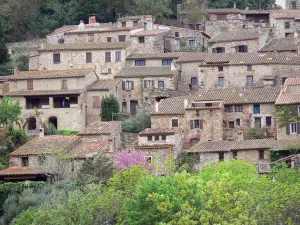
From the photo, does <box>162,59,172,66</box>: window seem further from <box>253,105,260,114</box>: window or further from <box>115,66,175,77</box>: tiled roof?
<box>253,105,260,114</box>: window

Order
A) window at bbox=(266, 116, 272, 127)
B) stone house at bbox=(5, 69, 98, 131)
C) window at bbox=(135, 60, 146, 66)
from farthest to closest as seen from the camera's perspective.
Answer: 1. window at bbox=(135, 60, 146, 66)
2. stone house at bbox=(5, 69, 98, 131)
3. window at bbox=(266, 116, 272, 127)

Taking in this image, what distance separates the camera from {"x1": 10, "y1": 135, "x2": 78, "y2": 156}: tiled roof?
94.4m

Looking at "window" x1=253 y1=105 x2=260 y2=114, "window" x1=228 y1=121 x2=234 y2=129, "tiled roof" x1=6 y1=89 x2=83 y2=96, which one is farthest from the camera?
"tiled roof" x1=6 y1=89 x2=83 y2=96

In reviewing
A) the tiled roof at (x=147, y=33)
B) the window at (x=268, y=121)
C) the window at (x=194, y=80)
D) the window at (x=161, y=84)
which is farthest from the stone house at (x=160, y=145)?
the tiled roof at (x=147, y=33)

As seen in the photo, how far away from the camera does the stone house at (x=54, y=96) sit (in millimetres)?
104625

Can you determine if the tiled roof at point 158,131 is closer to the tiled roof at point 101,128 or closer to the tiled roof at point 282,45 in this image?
the tiled roof at point 101,128

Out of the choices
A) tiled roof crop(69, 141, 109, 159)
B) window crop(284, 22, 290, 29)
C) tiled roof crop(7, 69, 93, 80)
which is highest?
window crop(284, 22, 290, 29)

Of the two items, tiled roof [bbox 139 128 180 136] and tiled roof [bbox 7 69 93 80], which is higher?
tiled roof [bbox 7 69 93 80]

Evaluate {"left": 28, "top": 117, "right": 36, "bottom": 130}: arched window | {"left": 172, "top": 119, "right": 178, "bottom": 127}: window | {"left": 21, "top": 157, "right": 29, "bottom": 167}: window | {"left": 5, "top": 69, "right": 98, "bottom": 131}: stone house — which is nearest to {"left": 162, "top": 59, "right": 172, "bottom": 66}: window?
{"left": 5, "top": 69, "right": 98, "bottom": 131}: stone house

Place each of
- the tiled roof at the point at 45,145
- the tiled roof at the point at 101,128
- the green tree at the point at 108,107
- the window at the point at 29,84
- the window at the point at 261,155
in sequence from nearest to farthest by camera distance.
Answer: the window at the point at 261,155 → the tiled roof at the point at 45,145 → the tiled roof at the point at 101,128 → the green tree at the point at 108,107 → the window at the point at 29,84

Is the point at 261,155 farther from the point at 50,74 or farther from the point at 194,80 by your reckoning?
the point at 50,74

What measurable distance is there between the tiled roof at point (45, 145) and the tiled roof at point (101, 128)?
3.35 feet

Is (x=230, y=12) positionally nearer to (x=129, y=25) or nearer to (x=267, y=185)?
(x=129, y=25)

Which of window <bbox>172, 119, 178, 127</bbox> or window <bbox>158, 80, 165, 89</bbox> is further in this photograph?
window <bbox>158, 80, 165, 89</bbox>
